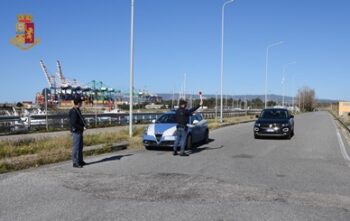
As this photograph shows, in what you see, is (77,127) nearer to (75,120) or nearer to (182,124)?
(75,120)

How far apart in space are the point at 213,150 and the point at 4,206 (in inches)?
425

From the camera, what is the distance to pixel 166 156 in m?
15.3

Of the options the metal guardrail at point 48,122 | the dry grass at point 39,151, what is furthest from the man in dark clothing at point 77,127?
the metal guardrail at point 48,122

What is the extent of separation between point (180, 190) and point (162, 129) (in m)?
8.21

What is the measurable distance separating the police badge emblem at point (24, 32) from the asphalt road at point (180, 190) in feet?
28.8

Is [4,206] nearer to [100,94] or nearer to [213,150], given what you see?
[213,150]

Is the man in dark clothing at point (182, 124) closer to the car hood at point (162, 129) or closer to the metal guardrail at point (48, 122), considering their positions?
the car hood at point (162, 129)

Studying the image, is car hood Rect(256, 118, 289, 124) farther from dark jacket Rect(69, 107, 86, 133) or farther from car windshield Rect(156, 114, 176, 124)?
dark jacket Rect(69, 107, 86, 133)

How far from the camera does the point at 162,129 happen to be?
56.5ft

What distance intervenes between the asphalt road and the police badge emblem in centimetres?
878

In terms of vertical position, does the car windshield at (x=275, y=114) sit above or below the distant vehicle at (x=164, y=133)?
above

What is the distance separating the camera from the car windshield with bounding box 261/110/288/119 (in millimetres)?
25062

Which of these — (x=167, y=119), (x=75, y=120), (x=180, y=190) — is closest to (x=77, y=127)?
(x=75, y=120)

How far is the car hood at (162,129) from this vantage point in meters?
17.0
